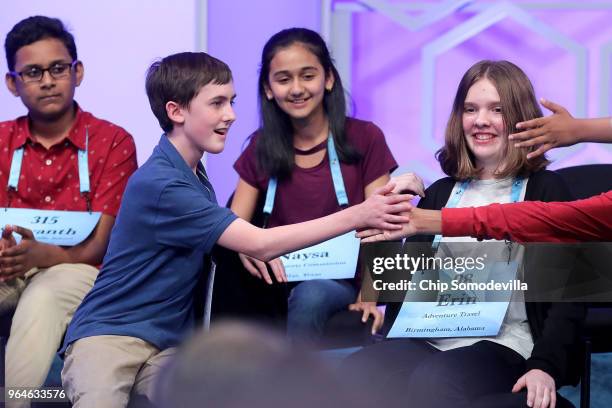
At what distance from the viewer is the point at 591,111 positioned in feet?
14.0

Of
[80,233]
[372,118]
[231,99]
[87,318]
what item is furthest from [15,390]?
[372,118]

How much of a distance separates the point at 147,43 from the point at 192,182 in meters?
1.79

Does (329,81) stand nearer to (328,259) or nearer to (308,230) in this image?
(328,259)

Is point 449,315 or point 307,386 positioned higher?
point 307,386

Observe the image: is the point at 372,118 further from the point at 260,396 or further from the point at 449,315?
the point at 260,396

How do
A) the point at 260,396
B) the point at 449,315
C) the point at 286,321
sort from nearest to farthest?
the point at 260,396, the point at 449,315, the point at 286,321

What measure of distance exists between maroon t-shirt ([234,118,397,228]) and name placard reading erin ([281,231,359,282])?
22 centimetres

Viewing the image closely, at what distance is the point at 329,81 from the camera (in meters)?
3.32

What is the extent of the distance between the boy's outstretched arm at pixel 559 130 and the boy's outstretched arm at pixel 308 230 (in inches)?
16.0

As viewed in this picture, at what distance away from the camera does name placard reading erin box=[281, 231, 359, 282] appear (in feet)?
9.66

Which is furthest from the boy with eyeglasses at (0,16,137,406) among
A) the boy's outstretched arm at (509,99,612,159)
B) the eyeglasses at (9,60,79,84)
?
the boy's outstretched arm at (509,99,612,159)

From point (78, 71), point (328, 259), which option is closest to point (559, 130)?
point (328, 259)

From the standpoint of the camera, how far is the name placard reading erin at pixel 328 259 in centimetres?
294

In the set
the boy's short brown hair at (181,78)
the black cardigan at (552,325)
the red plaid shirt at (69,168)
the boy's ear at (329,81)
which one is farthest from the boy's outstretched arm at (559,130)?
the red plaid shirt at (69,168)
